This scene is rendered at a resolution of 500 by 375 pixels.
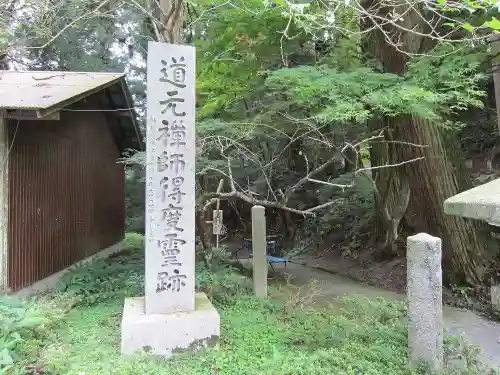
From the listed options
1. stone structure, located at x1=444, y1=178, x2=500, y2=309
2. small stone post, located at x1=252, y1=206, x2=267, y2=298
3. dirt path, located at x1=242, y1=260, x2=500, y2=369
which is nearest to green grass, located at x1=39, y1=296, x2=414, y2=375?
small stone post, located at x1=252, y1=206, x2=267, y2=298

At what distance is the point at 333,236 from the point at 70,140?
9.58 m

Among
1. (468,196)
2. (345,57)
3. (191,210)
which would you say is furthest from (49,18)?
(468,196)

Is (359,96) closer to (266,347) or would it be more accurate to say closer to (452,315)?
(266,347)

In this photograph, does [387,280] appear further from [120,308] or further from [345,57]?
[120,308]

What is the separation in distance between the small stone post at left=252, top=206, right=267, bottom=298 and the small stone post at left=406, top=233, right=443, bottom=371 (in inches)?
146

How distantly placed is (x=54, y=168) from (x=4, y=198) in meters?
1.67

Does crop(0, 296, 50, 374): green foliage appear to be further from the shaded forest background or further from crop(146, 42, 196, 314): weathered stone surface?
the shaded forest background

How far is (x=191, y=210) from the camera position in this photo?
5.35m

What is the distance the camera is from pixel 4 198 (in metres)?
6.65

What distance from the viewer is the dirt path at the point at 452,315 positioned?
5625mm

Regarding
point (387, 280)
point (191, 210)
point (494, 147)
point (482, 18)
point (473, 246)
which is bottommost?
point (387, 280)

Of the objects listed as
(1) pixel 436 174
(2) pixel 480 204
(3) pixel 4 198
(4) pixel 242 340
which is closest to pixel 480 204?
→ (2) pixel 480 204

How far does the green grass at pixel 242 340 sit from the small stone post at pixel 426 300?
0.21 meters

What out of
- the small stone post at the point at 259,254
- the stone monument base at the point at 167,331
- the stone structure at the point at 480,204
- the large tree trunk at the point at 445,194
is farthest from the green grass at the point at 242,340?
the large tree trunk at the point at 445,194
